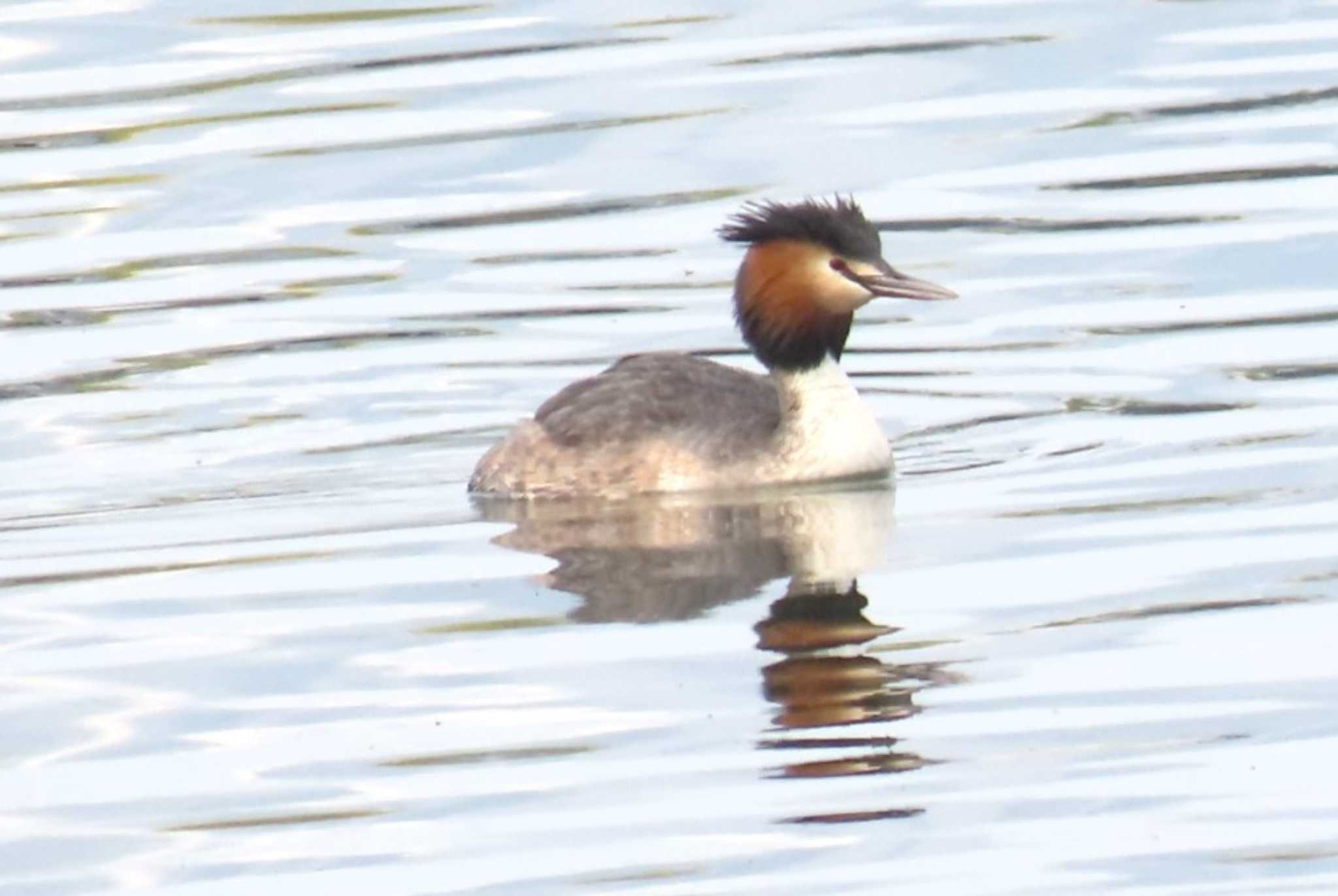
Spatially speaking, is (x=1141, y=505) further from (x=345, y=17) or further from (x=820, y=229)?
(x=345, y=17)

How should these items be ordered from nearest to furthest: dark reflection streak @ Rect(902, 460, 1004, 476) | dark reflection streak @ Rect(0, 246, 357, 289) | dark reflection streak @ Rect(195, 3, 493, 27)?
dark reflection streak @ Rect(902, 460, 1004, 476)
dark reflection streak @ Rect(0, 246, 357, 289)
dark reflection streak @ Rect(195, 3, 493, 27)

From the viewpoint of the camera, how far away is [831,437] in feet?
44.4

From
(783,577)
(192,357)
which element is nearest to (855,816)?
(783,577)

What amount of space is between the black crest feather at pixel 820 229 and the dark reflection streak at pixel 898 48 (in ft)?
25.3

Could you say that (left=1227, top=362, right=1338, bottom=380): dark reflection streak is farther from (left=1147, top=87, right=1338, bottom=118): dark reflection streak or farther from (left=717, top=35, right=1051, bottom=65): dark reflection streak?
(left=717, top=35, right=1051, bottom=65): dark reflection streak

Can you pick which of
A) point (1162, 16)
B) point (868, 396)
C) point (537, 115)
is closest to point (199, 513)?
point (868, 396)

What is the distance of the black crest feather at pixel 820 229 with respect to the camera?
13.9m

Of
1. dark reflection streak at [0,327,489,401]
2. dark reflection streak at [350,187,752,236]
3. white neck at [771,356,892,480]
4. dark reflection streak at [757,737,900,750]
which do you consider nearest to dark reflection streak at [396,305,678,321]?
dark reflection streak at [0,327,489,401]

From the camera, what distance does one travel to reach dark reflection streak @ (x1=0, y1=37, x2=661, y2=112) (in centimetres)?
2178

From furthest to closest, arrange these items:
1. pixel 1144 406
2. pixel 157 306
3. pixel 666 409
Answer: pixel 157 306, pixel 1144 406, pixel 666 409

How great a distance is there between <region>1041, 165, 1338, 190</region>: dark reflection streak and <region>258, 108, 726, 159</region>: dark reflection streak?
2926mm

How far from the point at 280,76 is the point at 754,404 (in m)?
8.96

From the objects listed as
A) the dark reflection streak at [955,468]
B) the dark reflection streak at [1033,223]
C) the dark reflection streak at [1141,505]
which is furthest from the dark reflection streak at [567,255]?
the dark reflection streak at [1141,505]

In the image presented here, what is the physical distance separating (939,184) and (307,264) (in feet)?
10.3
